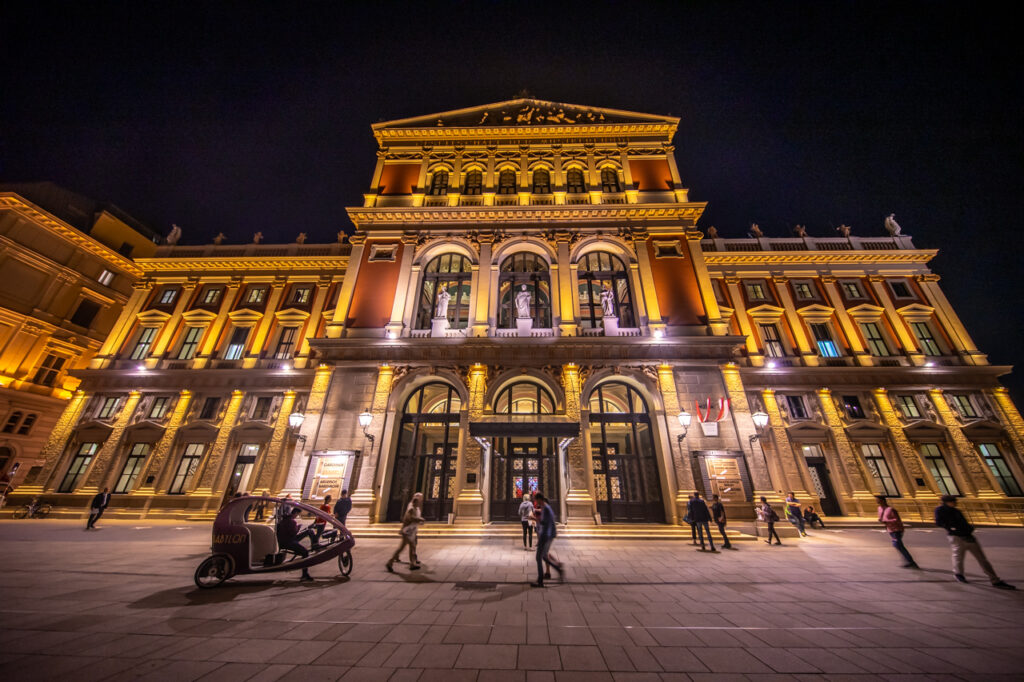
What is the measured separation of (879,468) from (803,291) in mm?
11007

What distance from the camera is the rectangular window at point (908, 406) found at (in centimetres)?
1909

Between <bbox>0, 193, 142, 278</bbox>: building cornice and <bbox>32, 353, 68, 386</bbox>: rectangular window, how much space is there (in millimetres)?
7411

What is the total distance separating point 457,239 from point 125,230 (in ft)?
98.1

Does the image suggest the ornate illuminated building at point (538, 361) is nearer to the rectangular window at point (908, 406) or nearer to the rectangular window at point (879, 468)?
the rectangular window at point (879, 468)

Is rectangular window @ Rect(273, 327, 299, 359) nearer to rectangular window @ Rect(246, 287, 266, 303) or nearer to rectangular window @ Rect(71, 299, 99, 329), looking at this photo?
rectangular window @ Rect(246, 287, 266, 303)

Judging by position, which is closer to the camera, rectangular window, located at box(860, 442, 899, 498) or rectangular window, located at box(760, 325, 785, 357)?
rectangular window, located at box(860, 442, 899, 498)

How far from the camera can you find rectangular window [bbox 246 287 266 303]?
23.9 m

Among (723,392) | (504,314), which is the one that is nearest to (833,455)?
(723,392)

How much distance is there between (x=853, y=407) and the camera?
19.6m

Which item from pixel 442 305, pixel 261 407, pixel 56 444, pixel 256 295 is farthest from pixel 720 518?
pixel 56 444

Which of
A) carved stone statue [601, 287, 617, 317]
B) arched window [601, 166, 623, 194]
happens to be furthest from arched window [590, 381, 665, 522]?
arched window [601, 166, 623, 194]

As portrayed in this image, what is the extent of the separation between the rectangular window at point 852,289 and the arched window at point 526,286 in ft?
66.1

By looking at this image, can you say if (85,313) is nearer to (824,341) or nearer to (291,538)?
(291,538)

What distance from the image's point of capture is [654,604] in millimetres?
5766
